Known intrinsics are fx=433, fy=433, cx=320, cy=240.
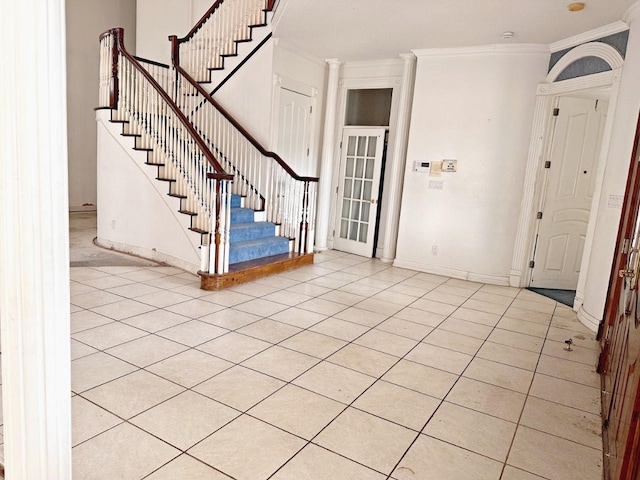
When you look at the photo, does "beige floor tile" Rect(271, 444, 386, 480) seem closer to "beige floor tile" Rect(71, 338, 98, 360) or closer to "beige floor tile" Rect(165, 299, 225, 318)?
"beige floor tile" Rect(71, 338, 98, 360)

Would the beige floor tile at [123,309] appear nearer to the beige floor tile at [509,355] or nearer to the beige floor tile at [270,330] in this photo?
the beige floor tile at [270,330]

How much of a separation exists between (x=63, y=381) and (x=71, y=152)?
28.6 feet

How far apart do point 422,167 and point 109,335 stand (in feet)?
15.0

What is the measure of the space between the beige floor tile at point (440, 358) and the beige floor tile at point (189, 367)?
1.44 meters

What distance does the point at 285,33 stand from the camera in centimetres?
567

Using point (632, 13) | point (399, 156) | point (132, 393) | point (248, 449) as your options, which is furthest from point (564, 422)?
point (399, 156)

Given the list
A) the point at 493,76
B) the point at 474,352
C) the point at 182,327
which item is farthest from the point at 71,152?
the point at 474,352

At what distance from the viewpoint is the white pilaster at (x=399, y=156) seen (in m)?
6.31

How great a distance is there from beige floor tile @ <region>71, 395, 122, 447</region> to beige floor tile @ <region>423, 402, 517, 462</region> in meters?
1.70

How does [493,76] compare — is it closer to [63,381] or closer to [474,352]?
[474,352]

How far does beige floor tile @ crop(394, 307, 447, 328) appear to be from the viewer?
13.7 feet

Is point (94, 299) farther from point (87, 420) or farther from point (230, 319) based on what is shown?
point (87, 420)

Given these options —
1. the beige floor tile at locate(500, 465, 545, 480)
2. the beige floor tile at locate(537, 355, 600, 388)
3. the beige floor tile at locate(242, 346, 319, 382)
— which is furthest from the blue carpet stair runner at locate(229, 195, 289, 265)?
the beige floor tile at locate(500, 465, 545, 480)

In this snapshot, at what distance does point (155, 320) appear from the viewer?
12.2 feet
